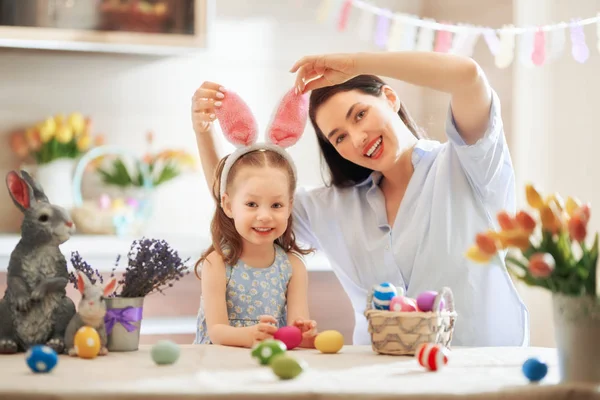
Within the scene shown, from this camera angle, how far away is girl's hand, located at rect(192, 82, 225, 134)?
1601 mm

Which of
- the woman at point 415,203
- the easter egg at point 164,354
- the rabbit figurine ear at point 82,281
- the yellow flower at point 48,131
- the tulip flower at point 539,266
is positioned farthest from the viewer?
the yellow flower at point 48,131

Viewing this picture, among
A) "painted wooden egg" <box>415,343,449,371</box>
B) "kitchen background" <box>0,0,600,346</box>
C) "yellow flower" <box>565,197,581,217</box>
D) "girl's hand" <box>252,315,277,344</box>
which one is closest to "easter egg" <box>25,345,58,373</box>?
"girl's hand" <box>252,315,277,344</box>

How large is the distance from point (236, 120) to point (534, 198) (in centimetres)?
68

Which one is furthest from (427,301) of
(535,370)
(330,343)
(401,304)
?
(535,370)

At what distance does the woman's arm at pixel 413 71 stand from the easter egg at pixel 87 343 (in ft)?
1.91

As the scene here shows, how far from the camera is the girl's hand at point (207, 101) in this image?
160cm

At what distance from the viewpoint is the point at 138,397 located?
0.93 metres

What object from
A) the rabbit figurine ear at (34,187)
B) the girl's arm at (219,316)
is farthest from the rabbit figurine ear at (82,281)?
the girl's arm at (219,316)

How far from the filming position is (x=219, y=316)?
4.83 feet

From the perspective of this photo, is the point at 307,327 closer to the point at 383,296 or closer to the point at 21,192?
the point at 383,296

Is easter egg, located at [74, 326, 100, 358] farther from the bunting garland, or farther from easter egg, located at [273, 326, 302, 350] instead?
the bunting garland

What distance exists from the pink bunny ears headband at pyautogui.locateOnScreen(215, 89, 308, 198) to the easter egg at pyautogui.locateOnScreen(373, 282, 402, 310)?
0.37m

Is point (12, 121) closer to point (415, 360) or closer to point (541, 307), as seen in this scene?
point (541, 307)

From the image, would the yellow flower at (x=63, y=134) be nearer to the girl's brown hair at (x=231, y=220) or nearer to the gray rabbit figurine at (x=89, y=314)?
the girl's brown hair at (x=231, y=220)
